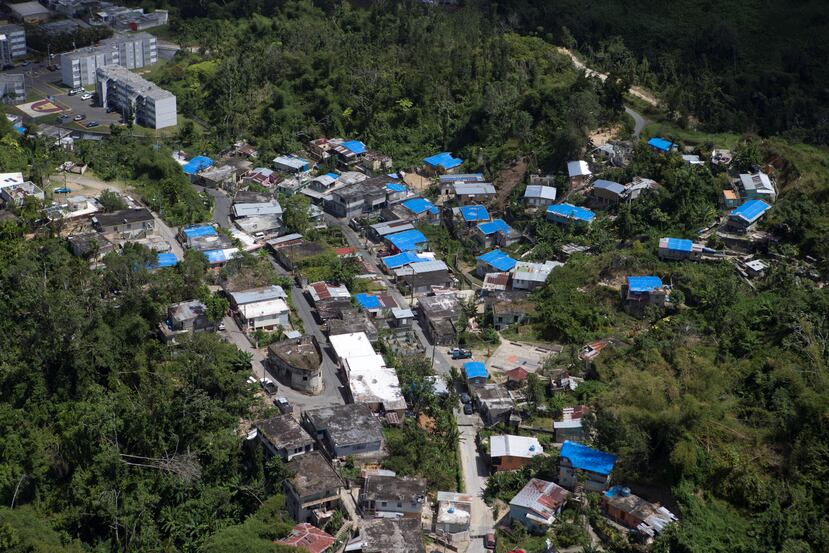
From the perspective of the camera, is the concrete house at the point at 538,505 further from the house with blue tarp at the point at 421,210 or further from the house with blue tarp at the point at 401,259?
the house with blue tarp at the point at 421,210

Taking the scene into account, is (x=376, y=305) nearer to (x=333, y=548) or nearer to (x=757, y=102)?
(x=333, y=548)

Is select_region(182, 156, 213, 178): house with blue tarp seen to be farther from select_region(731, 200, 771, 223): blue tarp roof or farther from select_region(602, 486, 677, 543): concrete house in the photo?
select_region(602, 486, 677, 543): concrete house

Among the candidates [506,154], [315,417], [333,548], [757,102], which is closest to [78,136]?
[506,154]

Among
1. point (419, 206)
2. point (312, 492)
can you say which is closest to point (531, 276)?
point (419, 206)

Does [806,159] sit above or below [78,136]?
above

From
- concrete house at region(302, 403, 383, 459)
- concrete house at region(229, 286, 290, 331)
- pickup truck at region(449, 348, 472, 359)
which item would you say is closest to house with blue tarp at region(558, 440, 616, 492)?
concrete house at region(302, 403, 383, 459)

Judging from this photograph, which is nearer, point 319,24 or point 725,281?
point 725,281

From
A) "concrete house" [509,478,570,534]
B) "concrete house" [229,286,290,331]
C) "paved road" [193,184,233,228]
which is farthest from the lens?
"paved road" [193,184,233,228]
